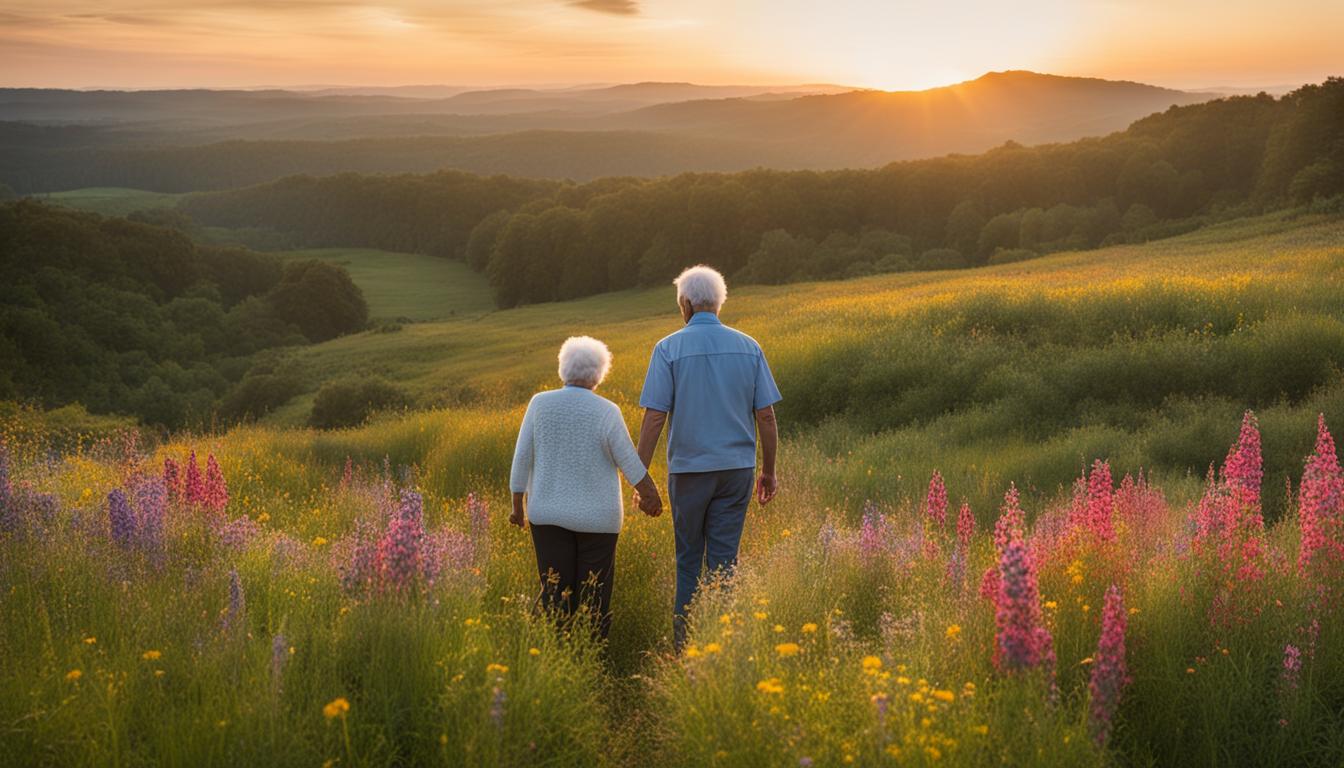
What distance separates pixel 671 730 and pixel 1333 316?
16.4 meters

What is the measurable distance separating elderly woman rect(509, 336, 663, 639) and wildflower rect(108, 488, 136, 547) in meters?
2.59

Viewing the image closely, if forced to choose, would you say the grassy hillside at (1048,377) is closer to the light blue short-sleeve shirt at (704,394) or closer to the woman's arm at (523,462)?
the light blue short-sleeve shirt at (704,394)

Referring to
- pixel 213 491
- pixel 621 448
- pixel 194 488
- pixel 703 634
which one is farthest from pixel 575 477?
pixel 194 488

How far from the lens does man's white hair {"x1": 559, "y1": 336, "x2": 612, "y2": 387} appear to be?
6059 millimetres

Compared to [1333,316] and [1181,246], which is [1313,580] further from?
[1181,246]

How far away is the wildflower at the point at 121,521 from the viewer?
250 inches

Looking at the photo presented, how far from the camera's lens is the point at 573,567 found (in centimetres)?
616

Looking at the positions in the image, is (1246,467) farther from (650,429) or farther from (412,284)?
(412,284)

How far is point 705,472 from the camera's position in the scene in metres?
6.60

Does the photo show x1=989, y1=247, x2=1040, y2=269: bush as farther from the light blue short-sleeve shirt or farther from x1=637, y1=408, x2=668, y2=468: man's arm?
x1=637, y1=408, x2=668, y2=468: man's arm

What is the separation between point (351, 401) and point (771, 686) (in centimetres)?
2733

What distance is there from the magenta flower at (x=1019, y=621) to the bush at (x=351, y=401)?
2572 centimetres

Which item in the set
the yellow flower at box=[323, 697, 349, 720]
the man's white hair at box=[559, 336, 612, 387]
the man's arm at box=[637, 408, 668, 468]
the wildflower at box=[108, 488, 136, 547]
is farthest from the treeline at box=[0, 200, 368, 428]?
the yellow flower at box=[323, 697, 349, 720]

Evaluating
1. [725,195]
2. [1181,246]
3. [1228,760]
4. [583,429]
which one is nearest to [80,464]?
[583,429]
